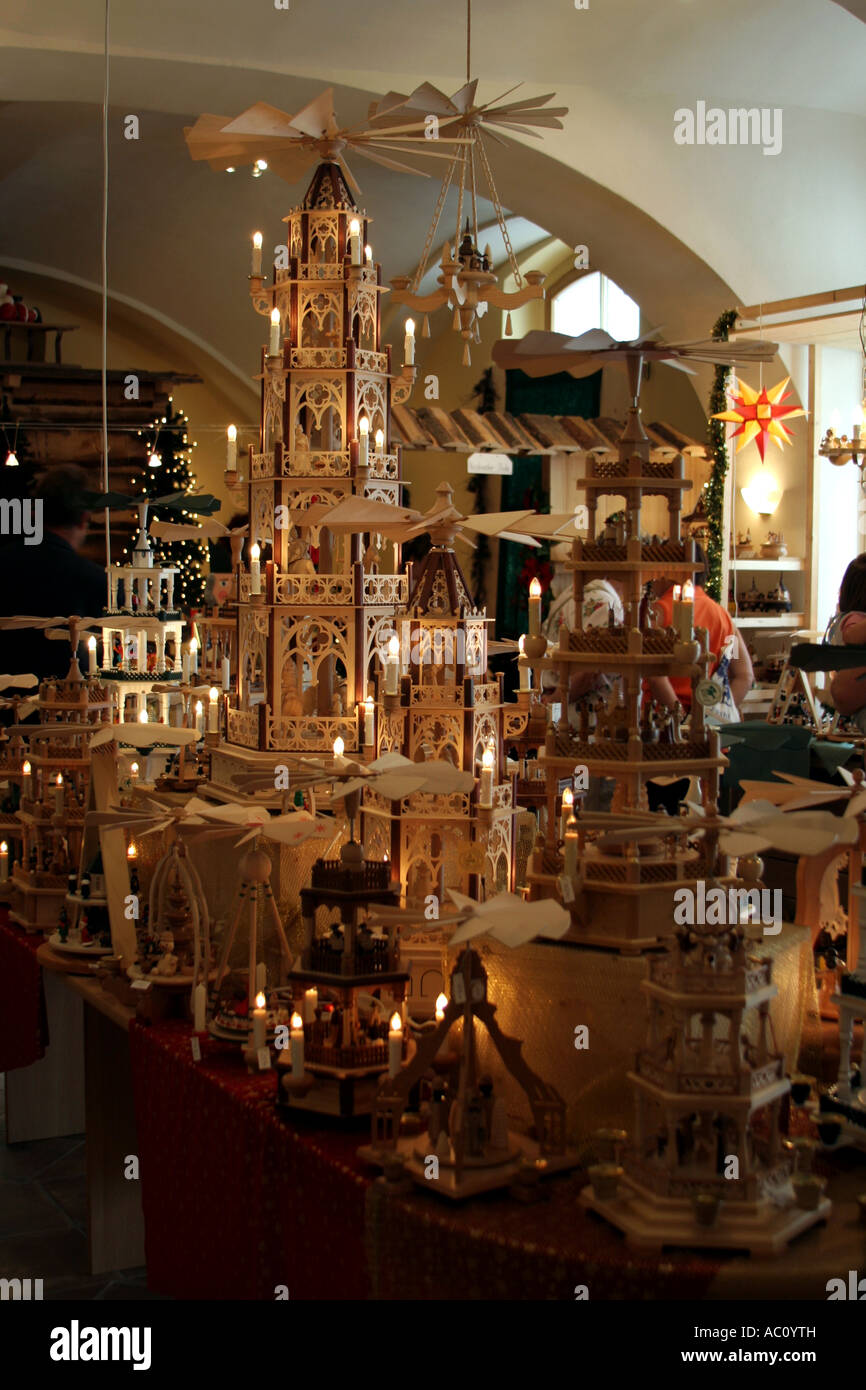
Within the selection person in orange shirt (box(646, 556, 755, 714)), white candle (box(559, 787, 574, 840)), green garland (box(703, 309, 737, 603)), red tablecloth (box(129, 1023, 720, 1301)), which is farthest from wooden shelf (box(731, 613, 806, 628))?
red tablecloth (box(129, 1023, 720, 1301))

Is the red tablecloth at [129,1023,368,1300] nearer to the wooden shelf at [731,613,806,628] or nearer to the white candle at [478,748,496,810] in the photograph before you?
the white candle at [478,748,496,810]

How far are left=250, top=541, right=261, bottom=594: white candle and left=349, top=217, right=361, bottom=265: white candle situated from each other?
1.02m

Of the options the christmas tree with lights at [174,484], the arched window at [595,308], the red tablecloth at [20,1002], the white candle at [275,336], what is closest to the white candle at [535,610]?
the white candle at [275,336]

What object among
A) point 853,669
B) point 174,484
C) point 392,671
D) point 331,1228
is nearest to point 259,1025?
point 331,1228

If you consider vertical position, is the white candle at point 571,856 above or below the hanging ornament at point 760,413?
below

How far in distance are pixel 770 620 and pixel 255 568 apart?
5684 millimetres

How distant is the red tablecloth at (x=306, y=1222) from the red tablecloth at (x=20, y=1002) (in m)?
1.15

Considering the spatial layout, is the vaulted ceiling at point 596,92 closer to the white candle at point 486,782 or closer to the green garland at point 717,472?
the green garland at point 717,472

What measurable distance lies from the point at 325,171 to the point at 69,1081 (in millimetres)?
3704

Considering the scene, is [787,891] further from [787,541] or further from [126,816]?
[787,541]

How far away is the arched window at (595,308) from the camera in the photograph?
13.4 metres

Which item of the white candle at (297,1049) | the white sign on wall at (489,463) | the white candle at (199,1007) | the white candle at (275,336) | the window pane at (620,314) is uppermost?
the window pane at (620,314)

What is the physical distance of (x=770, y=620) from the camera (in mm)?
9758

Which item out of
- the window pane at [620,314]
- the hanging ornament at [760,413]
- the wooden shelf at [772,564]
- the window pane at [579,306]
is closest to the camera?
the hanging ornament at [760,413]
